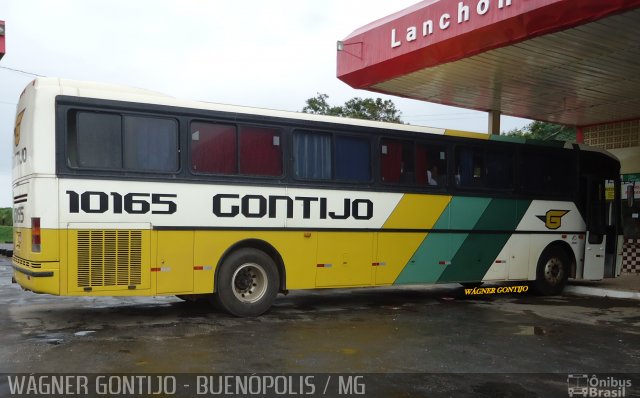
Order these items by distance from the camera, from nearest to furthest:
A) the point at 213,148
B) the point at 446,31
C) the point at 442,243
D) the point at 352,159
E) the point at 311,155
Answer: the point at 213,148 < the point at 311,155 < the point at 352,159 < the point at 442,243 < the point at 446,31

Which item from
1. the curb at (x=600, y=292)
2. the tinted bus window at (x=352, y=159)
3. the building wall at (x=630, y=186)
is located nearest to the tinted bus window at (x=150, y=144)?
the tinted bus window at (x=352, y=159)

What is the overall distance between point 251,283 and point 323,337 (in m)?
1.98

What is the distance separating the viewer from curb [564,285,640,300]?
39.9ft

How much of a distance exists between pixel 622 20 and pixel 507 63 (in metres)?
2.82

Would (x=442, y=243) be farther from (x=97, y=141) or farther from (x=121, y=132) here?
(x=97, y=141)

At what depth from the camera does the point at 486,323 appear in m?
8.88

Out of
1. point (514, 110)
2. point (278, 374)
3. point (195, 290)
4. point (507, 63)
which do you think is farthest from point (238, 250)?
point (514, 110)

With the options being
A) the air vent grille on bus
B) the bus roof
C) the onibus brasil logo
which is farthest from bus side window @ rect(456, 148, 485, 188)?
the air vent grille on bus

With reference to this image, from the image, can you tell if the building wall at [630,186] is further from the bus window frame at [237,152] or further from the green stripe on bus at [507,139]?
the bus window frame at [237,152]

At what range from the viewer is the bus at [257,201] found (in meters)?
7.87

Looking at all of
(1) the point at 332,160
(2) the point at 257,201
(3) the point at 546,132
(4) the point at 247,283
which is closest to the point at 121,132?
(2) the point at 257,201

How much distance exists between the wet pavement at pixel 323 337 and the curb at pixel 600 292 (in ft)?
3.13

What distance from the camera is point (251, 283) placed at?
9.18m

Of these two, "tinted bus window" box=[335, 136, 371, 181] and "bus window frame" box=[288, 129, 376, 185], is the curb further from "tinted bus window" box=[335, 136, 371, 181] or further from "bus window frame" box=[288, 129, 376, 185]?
"tinted bus window" box=[335, 136, 371, 181]
